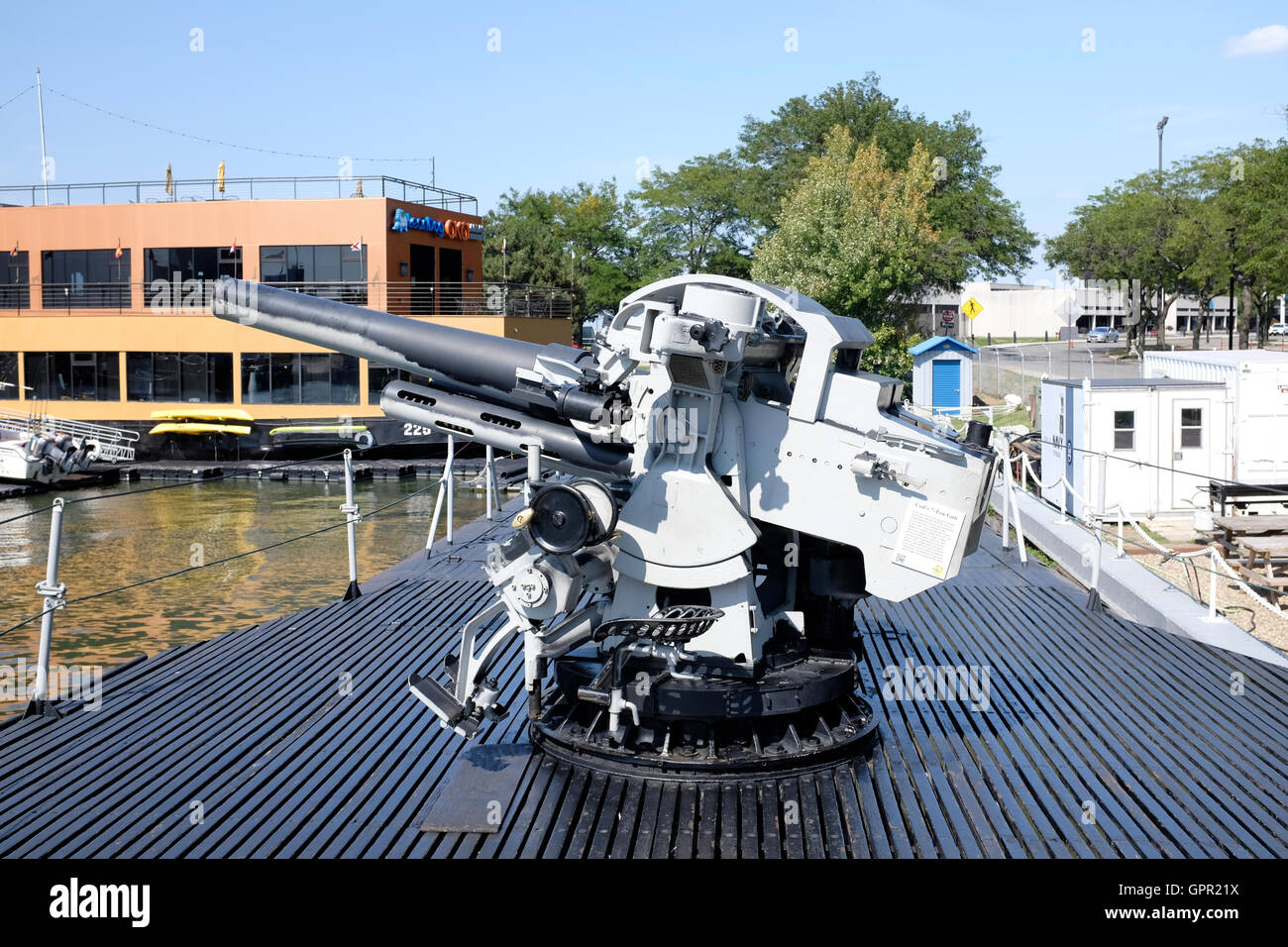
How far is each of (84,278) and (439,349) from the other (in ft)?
131

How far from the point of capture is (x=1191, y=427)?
72.4ft

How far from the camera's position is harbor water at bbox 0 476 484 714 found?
15.0 meters

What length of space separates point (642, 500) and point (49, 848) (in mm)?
3607

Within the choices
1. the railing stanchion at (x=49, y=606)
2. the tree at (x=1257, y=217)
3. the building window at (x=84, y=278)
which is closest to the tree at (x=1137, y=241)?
the tree at (x=1257, y=217)

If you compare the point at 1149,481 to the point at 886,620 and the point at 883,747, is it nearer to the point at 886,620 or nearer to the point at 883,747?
the point at 886,620

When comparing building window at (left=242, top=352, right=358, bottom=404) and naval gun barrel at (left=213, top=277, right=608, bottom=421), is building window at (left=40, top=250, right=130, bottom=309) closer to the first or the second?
building window at (left=242, top=352, right=358, bottom=404)

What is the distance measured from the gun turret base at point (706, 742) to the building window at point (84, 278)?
39436 millimetres

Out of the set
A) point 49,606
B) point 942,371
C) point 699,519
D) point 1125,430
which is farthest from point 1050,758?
point 942,371

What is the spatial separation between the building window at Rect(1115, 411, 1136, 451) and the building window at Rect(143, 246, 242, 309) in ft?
96.9

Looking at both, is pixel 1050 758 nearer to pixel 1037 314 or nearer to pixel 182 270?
pixel 182 270

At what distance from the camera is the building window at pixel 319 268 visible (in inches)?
1572

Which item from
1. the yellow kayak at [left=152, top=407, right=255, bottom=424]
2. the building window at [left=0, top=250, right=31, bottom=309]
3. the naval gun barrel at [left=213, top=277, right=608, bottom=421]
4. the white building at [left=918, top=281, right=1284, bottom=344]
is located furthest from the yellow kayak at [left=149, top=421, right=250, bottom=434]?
the white building at [left=918, top=281, right=1284, bottom=344]

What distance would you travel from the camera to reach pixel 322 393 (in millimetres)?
40000

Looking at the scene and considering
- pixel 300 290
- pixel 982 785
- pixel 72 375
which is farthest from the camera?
pixel 300 290
